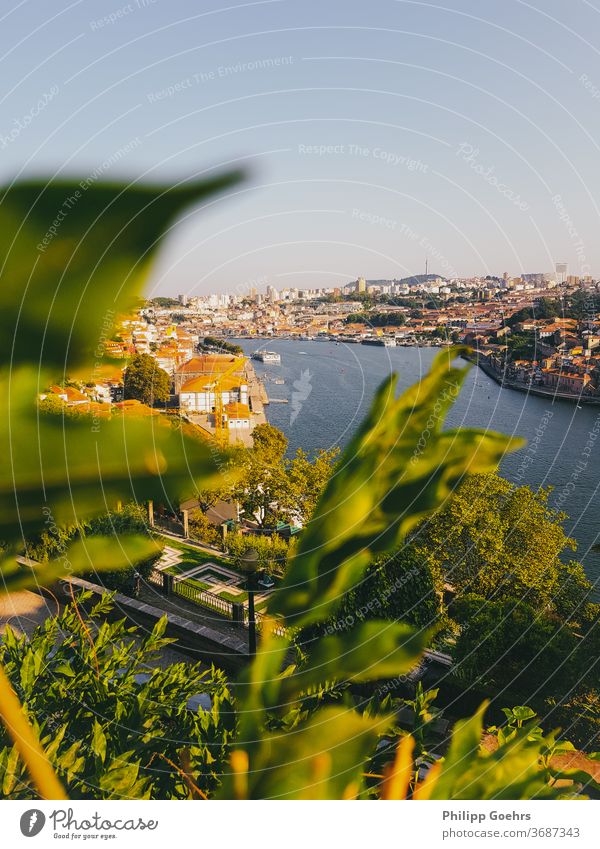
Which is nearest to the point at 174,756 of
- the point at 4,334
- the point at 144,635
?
the point at 4,334

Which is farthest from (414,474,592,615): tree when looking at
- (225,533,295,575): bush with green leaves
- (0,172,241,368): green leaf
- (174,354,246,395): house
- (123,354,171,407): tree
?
(0,172,241,368): green leaf

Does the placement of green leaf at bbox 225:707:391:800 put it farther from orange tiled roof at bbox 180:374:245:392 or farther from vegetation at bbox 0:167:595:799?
orange tiled roof at bbox 180:374:245:392

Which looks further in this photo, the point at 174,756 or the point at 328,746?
the point at 174,756

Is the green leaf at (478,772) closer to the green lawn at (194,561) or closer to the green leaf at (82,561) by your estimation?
the green leaf at (82,561)

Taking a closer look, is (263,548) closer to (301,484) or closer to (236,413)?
(301,484)

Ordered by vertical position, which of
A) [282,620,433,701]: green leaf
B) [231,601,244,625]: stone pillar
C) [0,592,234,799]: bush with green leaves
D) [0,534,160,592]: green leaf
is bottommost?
[231,601,244,625]: stone pillar

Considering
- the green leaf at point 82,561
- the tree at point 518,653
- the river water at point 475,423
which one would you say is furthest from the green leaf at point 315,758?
the river water at point 475,423

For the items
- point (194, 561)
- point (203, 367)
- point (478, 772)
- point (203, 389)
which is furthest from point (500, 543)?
point (478, 772)
